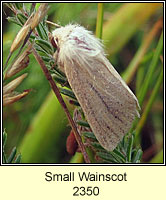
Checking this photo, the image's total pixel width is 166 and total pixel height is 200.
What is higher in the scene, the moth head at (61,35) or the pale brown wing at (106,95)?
the moth head at (61,35)

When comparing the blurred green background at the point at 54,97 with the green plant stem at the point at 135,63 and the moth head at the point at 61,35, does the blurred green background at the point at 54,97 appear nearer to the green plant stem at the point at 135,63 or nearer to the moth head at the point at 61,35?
the green plant stem at the point at 135,63

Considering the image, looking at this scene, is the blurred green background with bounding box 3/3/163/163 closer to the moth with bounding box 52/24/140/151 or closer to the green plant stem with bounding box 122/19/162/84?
the green plant stem with bounding box 122/19/162/84

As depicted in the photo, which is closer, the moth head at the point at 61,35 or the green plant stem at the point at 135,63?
the moth head at the point at 61,35

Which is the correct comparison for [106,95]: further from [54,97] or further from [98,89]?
[54,97]

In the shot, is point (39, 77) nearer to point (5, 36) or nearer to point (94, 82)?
point (5, 36)

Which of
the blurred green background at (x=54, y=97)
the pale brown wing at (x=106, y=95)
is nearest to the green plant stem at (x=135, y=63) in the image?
the blurred green background at (x=54, y=97)

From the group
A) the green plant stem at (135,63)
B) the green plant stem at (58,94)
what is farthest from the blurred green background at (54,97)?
the green plant stem at (58,94)
